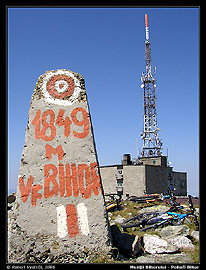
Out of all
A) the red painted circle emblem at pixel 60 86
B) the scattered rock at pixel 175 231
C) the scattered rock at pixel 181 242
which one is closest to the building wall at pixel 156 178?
the scattered rock at pixel 175 231

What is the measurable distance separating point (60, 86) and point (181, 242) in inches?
208

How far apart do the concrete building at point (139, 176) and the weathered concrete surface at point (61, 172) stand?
25.2m

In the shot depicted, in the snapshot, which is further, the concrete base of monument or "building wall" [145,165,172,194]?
"building wall" [145,165,172,194]

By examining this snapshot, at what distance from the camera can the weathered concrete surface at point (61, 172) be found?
581 cm

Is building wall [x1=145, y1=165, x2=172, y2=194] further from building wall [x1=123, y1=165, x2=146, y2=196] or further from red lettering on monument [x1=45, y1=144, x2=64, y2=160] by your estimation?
red lettering on monument [x1=45, y1=144, x2=64, y2=160]

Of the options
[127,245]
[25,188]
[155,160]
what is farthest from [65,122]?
[155,160]

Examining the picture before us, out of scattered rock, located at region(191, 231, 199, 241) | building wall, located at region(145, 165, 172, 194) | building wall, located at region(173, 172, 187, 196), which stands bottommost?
building wall, located at region(173, 172, 187, 196)

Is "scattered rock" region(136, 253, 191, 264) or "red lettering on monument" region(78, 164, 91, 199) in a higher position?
"red lettering on monument" region(78, 164, 91, 199)

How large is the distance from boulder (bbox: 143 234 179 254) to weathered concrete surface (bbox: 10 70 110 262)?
1797 millimetres

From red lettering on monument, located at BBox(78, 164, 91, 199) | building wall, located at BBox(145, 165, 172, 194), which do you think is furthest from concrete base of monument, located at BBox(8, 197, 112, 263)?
building wall, located at BBox(145, 165, 172, 194)

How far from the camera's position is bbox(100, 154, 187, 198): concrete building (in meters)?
30.9

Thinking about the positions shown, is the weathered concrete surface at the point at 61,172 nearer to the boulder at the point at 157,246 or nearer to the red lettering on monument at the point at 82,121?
the red lettering on monument at the point at 82,121

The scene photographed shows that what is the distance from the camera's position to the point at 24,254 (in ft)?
18.4

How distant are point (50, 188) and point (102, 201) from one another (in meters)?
1.21
